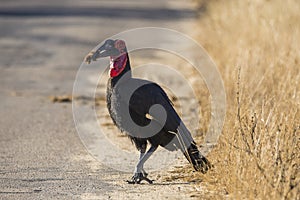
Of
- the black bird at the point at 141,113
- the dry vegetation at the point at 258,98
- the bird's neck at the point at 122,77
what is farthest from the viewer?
the bird's neck at the point at 122,77

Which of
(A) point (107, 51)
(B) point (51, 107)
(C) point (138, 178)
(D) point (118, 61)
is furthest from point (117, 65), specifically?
(B) point (51, 107)

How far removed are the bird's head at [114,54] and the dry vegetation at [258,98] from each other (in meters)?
1.04

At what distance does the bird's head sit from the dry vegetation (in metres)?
Result: 1.04

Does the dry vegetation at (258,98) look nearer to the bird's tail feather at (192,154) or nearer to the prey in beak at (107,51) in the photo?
the bird's tail feather at (192,154)

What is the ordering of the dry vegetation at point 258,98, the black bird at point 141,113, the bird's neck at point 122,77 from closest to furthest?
the dry vegetation at point 258,98, the black bird at point 141,113, the bird's neck at point 122,77

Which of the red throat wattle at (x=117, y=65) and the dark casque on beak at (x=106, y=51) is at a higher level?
the dark casque on beak at (x=106, y=51)

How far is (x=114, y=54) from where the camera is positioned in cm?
629

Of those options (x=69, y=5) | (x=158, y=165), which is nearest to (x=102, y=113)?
(x=158, y=165)

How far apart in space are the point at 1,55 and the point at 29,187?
340 inches

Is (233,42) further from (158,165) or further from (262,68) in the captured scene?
(158,165)

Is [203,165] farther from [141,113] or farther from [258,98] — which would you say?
[258,98]

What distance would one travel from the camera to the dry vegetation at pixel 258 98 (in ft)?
17.1

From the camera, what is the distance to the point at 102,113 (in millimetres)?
9312

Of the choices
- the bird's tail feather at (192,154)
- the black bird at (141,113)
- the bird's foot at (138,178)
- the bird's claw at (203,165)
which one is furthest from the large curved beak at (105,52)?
the bird's claw at (203,165)
